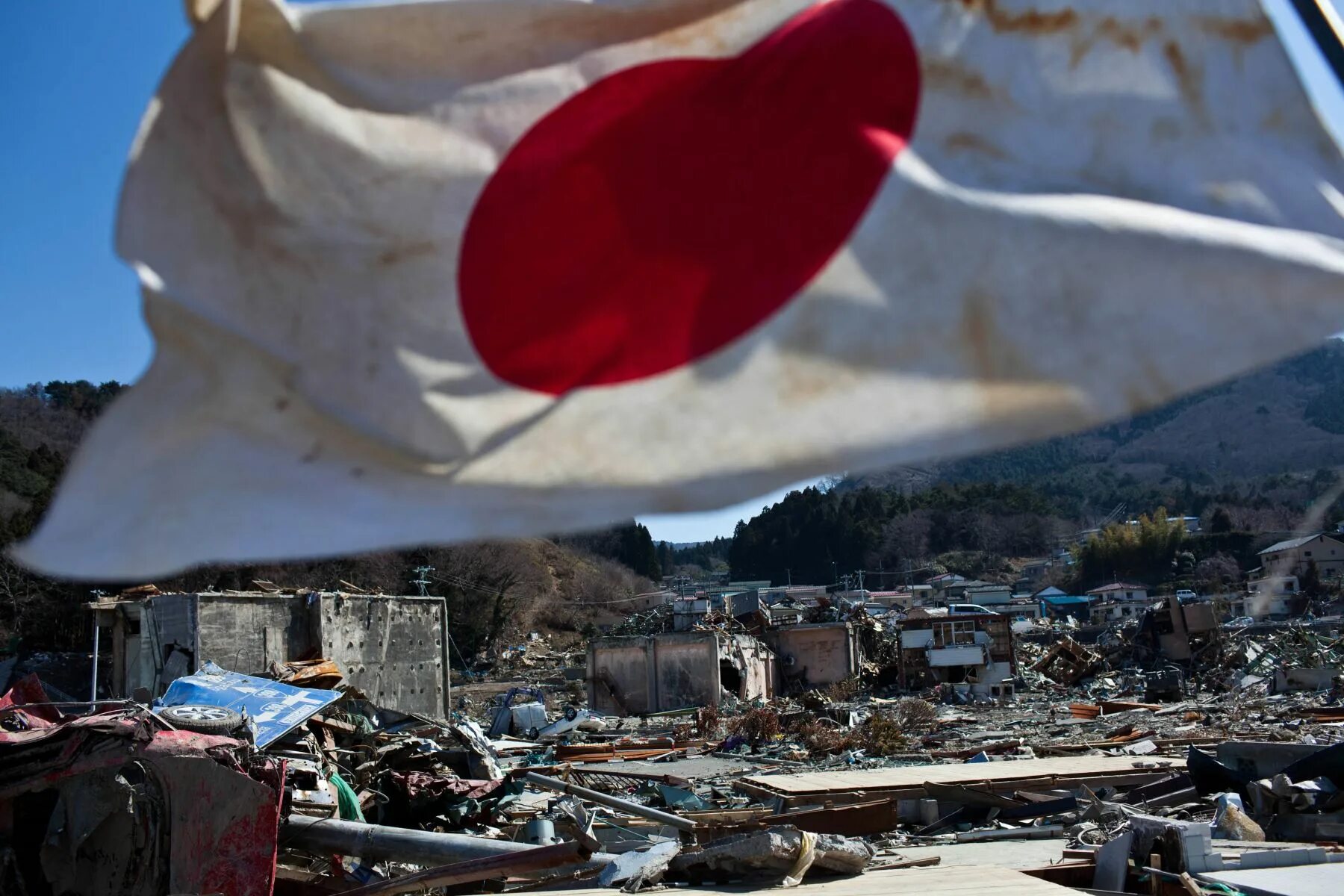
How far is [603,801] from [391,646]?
1630 centimetres

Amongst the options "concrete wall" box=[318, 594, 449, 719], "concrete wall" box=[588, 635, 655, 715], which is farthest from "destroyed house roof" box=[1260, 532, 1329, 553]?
"concrete wall" box=[318, 594, 449, 719]

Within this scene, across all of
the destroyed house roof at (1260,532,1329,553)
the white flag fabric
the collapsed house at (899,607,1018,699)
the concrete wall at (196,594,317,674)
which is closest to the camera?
the white flag fabric

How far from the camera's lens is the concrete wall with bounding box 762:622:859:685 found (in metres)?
42.7

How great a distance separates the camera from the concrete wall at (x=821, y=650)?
4269cm

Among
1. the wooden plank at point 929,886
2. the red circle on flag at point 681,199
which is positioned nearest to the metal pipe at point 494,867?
the wooden plank at point 929,886

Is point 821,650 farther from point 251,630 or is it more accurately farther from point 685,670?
point 251,630

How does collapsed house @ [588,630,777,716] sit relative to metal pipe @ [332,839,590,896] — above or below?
below

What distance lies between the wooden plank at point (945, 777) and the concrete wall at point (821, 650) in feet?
101

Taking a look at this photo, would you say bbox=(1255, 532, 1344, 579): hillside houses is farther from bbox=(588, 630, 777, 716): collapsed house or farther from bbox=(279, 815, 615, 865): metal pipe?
bbox=(279, 815, 615, 865): metal pipe

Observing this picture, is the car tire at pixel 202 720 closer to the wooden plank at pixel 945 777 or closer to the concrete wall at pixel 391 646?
the wooden plank at pixel 945 777

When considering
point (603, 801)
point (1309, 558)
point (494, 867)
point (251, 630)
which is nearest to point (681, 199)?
point (494, 867)

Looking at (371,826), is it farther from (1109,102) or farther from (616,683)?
(616,683)

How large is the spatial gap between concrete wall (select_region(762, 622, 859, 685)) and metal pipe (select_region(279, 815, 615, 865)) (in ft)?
117

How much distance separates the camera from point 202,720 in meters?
7.15
